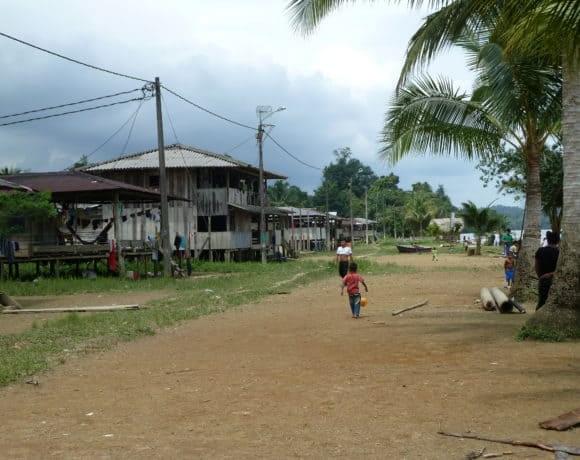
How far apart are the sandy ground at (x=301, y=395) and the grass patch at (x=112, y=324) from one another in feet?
1.51

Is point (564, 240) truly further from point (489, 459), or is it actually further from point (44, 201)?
point (44, 201)

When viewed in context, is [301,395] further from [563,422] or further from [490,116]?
[490,116]

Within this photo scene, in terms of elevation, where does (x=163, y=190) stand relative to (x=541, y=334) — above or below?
above

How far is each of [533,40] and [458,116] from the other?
7.28 m


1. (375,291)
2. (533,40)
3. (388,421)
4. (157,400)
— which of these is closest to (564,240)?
(533,40)

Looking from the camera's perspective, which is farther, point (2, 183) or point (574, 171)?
point (2, 183)

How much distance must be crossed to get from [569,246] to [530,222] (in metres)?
5.25

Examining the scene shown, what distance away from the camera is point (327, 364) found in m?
7.96

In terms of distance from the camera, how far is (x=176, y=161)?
3575cm

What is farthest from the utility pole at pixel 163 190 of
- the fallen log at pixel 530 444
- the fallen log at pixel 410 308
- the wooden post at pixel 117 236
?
the fallen log at pixel 530 444

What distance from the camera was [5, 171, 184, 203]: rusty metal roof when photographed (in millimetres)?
24031

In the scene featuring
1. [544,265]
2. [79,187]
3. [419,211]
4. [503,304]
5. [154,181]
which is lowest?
[503,304]

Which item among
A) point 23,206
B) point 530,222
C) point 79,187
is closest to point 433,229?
point 79,187

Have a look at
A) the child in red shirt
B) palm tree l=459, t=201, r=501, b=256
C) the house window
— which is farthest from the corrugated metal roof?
the child in red shirt
